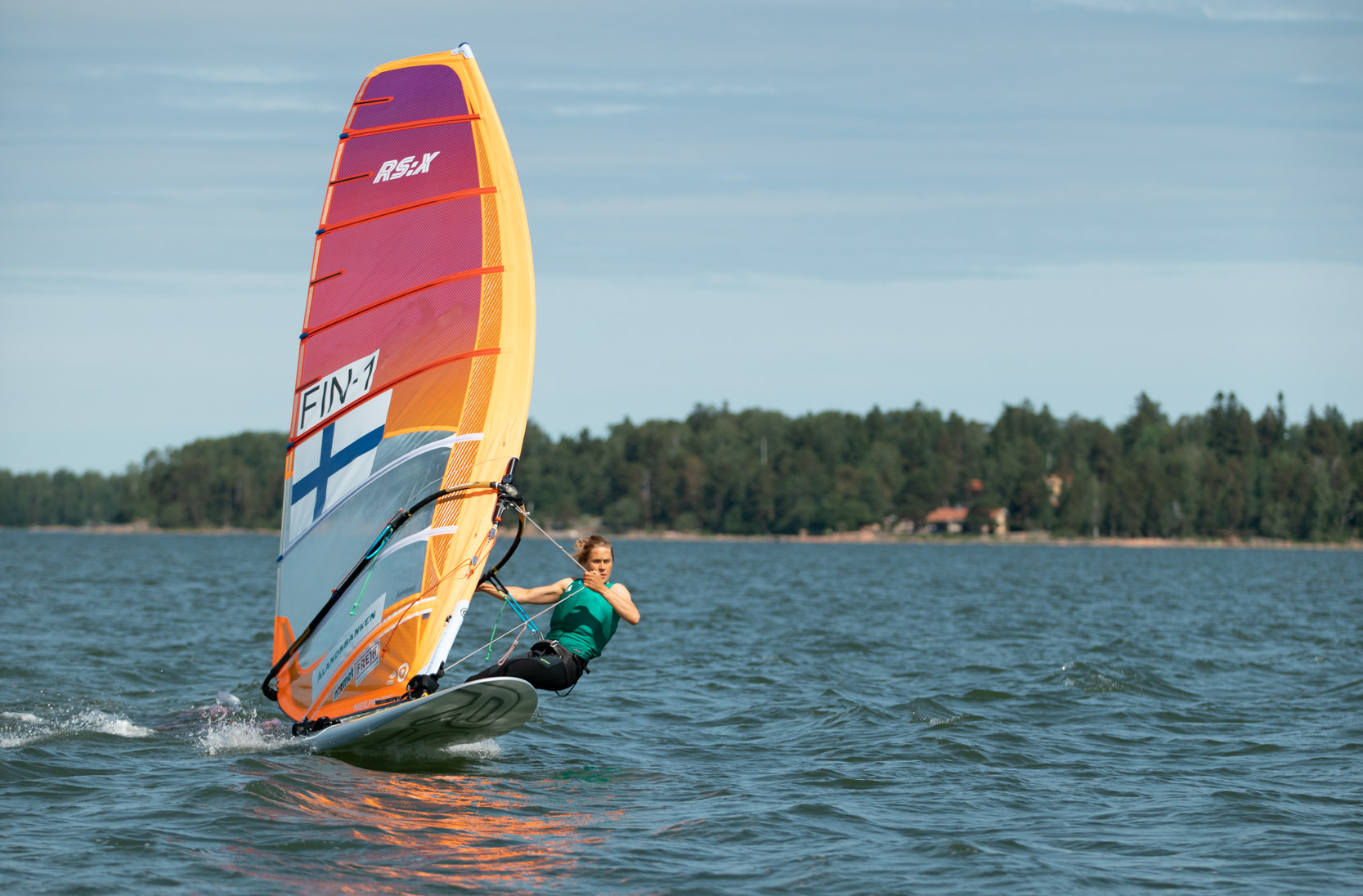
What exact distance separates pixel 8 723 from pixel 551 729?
4.39 meters

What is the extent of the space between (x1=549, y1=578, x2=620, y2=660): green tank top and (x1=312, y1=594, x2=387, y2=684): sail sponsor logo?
47.7 inches

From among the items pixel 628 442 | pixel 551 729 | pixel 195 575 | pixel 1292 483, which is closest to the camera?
pixel 551 729

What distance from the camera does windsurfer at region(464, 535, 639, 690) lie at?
881cm

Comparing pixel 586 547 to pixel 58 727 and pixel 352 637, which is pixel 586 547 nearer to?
pixel 352 637

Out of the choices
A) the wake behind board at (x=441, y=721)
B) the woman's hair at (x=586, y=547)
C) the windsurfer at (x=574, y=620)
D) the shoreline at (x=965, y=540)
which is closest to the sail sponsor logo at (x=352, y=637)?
the wake behind board at (x=441, y=721)

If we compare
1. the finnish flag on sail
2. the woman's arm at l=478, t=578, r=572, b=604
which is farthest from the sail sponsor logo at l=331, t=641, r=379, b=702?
the finnish flag on sail

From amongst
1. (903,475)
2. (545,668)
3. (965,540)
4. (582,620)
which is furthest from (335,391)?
(903,475)

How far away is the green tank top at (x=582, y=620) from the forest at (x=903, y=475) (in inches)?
4867

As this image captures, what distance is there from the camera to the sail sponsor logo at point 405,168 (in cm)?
929

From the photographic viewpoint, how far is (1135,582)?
44.8 m

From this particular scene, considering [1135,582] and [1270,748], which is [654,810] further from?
[1135,582]

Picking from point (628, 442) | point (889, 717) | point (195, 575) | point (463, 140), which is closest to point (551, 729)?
point (889, 717)

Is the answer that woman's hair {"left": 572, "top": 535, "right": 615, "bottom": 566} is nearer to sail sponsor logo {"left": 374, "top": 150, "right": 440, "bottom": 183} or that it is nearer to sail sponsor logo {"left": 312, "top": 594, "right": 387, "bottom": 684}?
sail sponsor logo {"left": 312, "top": 594, "right": 387, "bottom": 684}

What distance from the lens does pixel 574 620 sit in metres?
9.12
